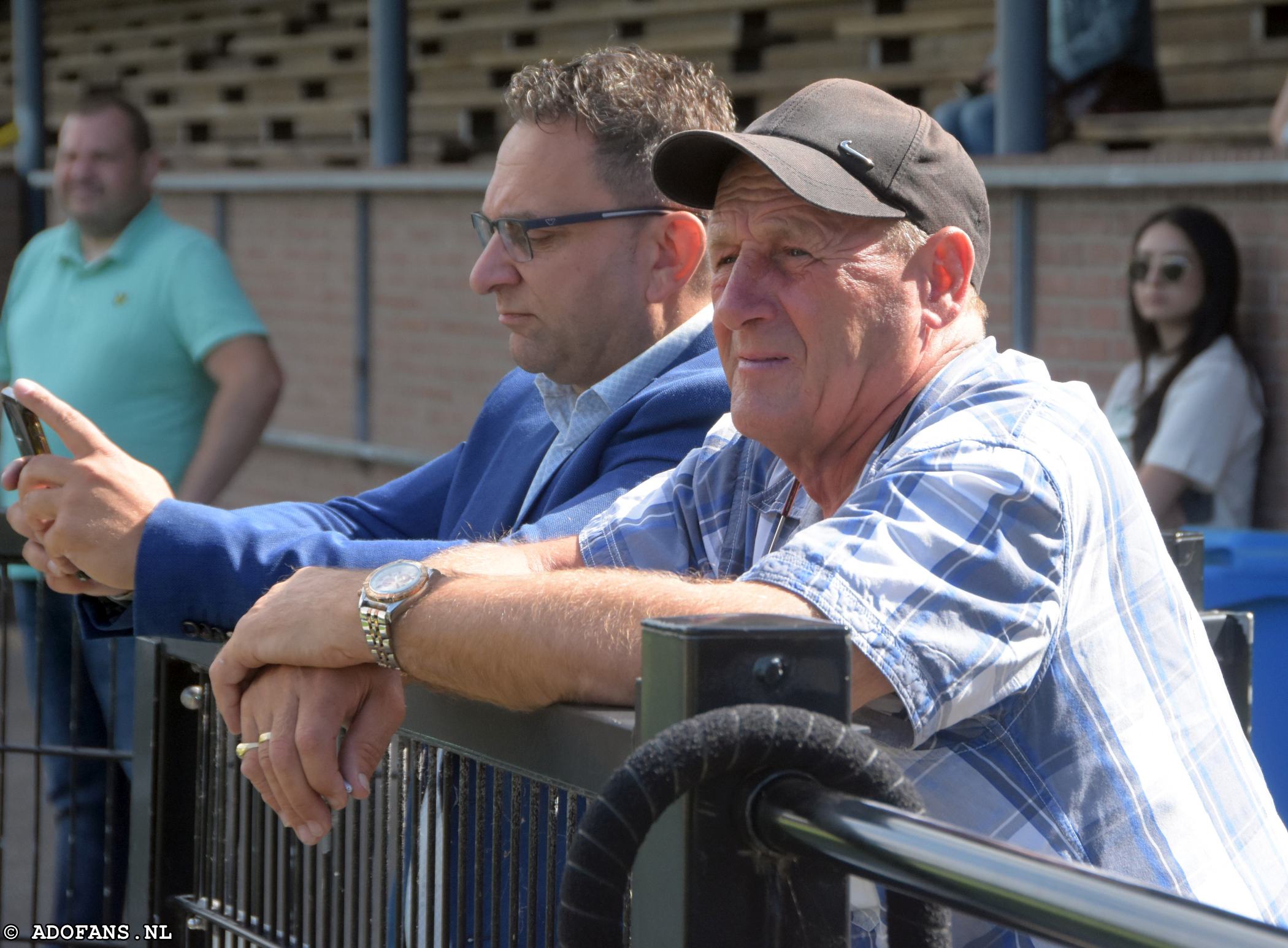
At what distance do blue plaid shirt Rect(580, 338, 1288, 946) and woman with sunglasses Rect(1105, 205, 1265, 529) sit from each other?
10.4 ft

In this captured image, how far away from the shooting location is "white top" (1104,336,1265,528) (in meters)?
4.59

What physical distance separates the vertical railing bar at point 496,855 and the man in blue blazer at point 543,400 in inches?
30.0

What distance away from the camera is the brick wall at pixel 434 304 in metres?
4.76

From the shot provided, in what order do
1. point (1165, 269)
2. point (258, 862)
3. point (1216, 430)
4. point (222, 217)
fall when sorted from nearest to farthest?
point (258, 862) → point (1216, 430) → point (1165, 269) → point (222, 217)

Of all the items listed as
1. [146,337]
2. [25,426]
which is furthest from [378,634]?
[146,337]

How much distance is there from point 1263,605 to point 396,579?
7.85 ft

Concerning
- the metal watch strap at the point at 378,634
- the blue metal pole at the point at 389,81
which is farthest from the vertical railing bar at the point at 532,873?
the blue metal pole at the point at 389,81

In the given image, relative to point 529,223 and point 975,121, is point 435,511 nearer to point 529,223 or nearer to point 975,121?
point 529,223

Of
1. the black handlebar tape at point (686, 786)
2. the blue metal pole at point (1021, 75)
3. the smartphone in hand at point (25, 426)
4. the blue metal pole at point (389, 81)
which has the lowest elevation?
the black handlebar tape at point (686, 786)

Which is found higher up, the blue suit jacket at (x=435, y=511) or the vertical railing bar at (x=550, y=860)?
the blue suit jacket at (x=435, y=511)

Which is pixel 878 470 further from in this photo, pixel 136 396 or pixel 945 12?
pixel 945 12

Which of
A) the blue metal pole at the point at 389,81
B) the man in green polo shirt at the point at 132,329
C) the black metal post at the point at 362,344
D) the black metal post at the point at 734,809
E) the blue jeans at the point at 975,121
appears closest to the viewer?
the black metal post at the point at 734,809

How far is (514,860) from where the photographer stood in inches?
54.3

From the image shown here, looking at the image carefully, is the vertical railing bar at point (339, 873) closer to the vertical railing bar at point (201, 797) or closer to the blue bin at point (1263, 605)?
the vertical railing bar at point (201, 797)
